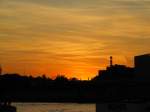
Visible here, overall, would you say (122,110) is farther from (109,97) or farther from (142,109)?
(109,97)

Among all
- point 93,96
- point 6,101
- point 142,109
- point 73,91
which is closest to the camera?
point 142,109

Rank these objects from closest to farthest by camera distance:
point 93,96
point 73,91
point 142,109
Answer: point 142,109, point 73,91, point 93,96

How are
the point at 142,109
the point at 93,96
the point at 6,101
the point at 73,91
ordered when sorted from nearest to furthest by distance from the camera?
1. the point at 142,109
2. the point at 73,91
3. the point at 93,96
4. the point at 6,101

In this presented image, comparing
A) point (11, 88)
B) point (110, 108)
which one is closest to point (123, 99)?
point (110, 108)

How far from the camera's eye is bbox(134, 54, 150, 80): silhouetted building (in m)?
148

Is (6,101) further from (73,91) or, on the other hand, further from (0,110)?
(73,91)

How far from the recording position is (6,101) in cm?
15538

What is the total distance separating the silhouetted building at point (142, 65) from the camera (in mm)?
147875

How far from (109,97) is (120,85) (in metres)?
5.61

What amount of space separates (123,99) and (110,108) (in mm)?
14125

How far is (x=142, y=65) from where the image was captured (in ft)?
498

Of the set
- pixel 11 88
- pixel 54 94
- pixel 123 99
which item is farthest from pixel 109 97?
pixel 11 88

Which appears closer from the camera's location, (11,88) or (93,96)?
(11,88)

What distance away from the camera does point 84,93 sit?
132 metres
